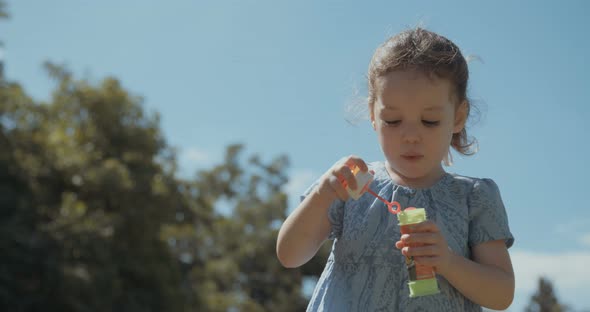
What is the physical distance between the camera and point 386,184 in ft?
7.39

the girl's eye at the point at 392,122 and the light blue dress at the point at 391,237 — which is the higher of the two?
the girl's eye at the point at 392,122

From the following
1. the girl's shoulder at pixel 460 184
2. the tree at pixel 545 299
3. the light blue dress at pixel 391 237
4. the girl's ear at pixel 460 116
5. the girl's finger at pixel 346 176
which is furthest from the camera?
the tree at pixel 545 299

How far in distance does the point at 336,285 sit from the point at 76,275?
11.2 metres

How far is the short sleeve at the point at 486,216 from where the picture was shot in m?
2.12

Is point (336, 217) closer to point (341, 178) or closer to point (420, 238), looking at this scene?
A: point (341, 178)

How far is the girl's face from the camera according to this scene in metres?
2.09

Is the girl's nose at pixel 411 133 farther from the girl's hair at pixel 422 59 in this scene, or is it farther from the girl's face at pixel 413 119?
the girl's hair at pixel 422 59

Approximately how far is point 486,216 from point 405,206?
26 centimetres

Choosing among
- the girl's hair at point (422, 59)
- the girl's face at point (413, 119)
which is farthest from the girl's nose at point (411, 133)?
the girl's hair at point (422, 59)

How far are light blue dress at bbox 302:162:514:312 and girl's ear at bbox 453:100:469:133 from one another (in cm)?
19

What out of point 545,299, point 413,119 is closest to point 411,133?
point 413,119

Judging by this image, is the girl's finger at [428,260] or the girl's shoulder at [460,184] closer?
the girl's finger at [428,260]

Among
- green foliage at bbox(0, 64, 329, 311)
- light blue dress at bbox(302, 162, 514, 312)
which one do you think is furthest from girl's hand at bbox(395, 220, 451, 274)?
green foliage at bbox(0, 64, 329, 311)

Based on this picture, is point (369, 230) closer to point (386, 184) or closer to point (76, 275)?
point (386, 184)
